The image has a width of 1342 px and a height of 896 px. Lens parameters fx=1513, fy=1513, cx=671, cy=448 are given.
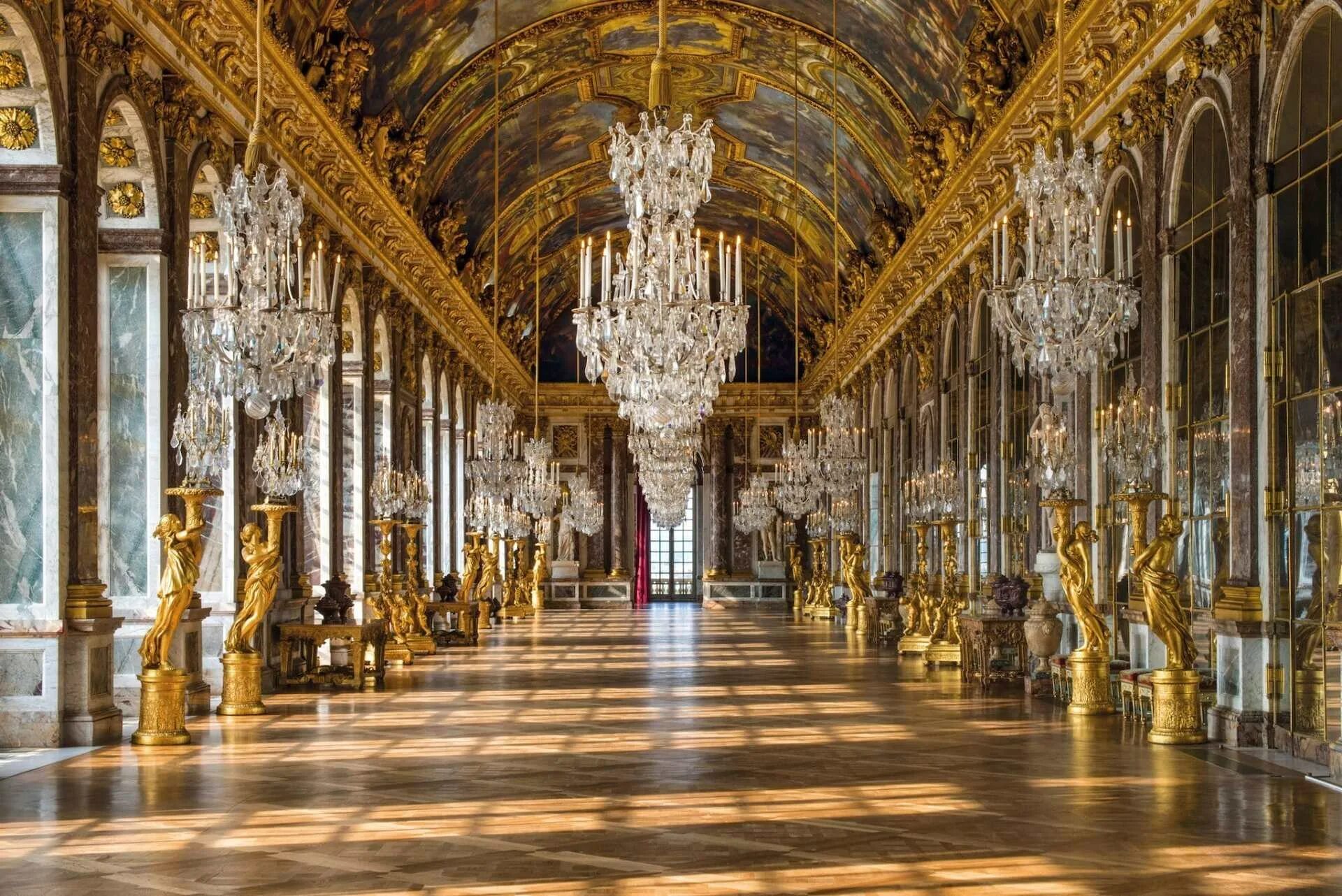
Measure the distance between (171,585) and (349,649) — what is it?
485 centimetres

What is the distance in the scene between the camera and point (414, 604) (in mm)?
21141

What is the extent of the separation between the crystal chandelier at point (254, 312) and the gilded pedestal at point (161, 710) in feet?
6.84

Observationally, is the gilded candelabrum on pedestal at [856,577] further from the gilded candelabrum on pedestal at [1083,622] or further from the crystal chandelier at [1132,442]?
the crystal chandelier at [1132,442]

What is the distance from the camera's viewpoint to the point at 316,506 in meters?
19.3

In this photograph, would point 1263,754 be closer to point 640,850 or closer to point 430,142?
point 640,850

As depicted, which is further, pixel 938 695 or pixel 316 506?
pixel 316 506

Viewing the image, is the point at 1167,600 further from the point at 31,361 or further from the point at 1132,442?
the point at 31,361

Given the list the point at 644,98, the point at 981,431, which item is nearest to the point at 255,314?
the point at 981,431

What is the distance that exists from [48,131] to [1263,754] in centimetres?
941

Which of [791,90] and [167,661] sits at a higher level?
[791,90]

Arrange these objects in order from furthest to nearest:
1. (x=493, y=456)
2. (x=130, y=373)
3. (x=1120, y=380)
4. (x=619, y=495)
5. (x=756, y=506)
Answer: (x=619, y=495) → (x=756, y=506) → (x=493, y=456) → (x=1120, y=380) → (x=130, y=373)

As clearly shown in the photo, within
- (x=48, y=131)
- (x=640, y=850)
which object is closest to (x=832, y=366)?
(x=48, y=131)

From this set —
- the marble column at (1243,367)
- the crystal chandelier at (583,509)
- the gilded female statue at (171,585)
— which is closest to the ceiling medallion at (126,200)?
the gilded female statue at (171,585)

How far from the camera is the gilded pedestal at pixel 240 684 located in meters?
12.8
